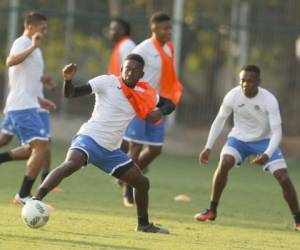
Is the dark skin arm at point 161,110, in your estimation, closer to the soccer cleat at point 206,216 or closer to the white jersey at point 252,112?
the white jersey at point 252,112

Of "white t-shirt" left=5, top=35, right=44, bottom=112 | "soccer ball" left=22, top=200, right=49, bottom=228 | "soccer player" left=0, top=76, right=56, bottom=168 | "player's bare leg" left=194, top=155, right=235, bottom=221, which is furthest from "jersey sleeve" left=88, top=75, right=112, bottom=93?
"soccer player" left=0, top=76, right=56, bottom=168

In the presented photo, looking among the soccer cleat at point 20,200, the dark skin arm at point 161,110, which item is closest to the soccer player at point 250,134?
the dark skin arm at point 161,110

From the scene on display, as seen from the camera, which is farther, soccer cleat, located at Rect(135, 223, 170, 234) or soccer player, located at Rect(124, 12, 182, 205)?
soccer player, located at Rect(124, 12, 182, 205)

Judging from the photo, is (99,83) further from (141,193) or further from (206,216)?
(206,216)

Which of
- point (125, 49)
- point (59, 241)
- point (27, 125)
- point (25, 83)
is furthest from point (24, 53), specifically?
point (59, 241)

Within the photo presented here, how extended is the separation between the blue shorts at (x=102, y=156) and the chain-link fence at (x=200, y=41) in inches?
483

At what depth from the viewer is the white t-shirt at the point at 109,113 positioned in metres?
10.6

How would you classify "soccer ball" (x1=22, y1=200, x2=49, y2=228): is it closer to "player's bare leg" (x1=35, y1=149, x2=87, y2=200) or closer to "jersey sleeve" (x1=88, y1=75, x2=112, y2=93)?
"player's bare leg" (x1=35, y1=149, x2=87, y2=200)

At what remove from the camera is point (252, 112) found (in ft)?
40.6

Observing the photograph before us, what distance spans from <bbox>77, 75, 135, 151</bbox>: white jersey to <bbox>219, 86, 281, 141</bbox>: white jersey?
→ 1945 mm

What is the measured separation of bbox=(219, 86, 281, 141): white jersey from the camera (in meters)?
12.2

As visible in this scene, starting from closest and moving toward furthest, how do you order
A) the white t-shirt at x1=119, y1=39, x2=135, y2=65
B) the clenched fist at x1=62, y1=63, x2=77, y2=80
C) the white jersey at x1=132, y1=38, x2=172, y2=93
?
the clenched fist at x1=62, y1=63, x2=77, y2=80 → the white jersey at x1=132, y1=38, x2=172, y2=93 → the white t-shirt at x1=119, y1=39, x2=135, y2=65

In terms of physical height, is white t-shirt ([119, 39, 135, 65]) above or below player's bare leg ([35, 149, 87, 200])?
above

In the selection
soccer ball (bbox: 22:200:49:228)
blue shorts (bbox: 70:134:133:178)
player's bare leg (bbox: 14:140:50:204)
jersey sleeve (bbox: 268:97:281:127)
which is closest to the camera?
soccer ball (bbox: 22:200:49:228)
